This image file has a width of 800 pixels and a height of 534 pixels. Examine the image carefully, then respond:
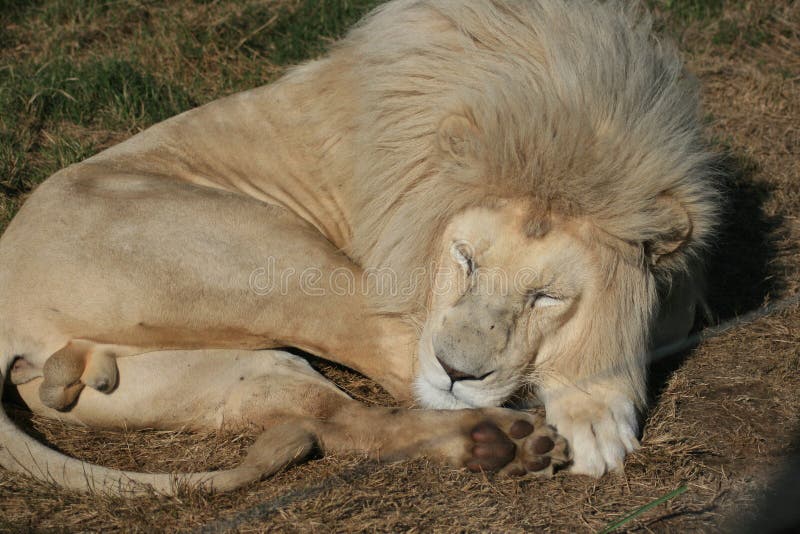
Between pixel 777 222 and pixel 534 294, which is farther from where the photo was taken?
pixel 777 222

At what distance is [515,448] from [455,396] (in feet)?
0.75

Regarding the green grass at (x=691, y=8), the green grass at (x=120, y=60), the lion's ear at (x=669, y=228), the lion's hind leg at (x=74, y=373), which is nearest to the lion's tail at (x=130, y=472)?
the lion's hind leg at (x=74, y=373)

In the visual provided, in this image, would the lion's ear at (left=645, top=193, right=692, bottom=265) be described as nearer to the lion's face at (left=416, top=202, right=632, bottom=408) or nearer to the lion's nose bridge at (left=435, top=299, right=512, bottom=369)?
the lion's face at (left=416, top=202, right=632, bottom=408)

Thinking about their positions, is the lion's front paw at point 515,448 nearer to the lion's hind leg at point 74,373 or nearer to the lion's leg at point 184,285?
the lion's leg at point 184,285

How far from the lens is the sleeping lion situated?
266 centimetres

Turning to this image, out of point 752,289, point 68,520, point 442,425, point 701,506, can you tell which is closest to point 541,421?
point 442,425

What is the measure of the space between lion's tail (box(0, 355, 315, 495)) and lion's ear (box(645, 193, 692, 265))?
1155 millimetres

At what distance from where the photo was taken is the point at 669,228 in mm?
2760

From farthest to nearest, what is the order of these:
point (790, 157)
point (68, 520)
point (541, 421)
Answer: point (790, 157) < point (541, 421) < point (68, 520)

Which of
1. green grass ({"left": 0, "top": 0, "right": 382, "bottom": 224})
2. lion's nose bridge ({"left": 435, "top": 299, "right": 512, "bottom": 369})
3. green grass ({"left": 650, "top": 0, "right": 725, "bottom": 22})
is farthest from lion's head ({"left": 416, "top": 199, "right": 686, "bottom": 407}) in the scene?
green grass ({"left": 650, "top": 0, "right": 725, "bottom": 22})

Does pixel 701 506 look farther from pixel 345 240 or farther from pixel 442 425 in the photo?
pixel 345 240

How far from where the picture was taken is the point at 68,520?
2529 mm

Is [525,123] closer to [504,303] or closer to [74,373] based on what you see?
[504,303]

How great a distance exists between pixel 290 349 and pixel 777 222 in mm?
2458
